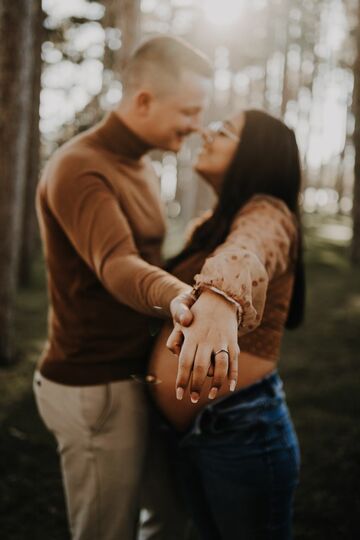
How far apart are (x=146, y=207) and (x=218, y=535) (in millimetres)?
1591

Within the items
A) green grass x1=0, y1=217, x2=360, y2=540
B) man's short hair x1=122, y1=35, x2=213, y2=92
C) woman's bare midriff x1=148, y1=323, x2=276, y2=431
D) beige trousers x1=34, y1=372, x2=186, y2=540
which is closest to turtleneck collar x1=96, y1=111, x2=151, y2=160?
man's short hair x1=122, y1=35, x2=213, y2=92

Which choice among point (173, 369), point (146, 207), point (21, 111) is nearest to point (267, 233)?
point (173, 369)

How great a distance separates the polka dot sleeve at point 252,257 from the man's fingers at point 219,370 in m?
0.21

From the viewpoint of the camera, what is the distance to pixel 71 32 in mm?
Result: 12938

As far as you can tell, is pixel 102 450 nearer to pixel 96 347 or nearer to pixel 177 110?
pixel 96 347

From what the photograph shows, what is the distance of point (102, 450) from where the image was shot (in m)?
2.31

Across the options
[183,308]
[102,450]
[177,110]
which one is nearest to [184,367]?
[183,308]

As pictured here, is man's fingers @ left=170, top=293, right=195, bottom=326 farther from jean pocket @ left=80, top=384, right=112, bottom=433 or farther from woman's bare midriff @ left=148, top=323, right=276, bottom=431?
jean pocket @ left=80, top=384, right=112, bottom=433

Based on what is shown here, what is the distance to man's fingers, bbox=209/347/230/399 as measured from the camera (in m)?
1.19

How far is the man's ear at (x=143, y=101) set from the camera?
101 inches

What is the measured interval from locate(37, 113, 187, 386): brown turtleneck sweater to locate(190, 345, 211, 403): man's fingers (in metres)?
0.73

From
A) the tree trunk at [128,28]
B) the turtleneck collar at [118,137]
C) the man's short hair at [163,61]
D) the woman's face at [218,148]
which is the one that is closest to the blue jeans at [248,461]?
the woman's face at [218,148]

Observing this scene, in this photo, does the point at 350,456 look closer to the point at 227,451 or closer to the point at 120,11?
the point at 227,451

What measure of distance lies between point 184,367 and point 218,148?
1481mm
